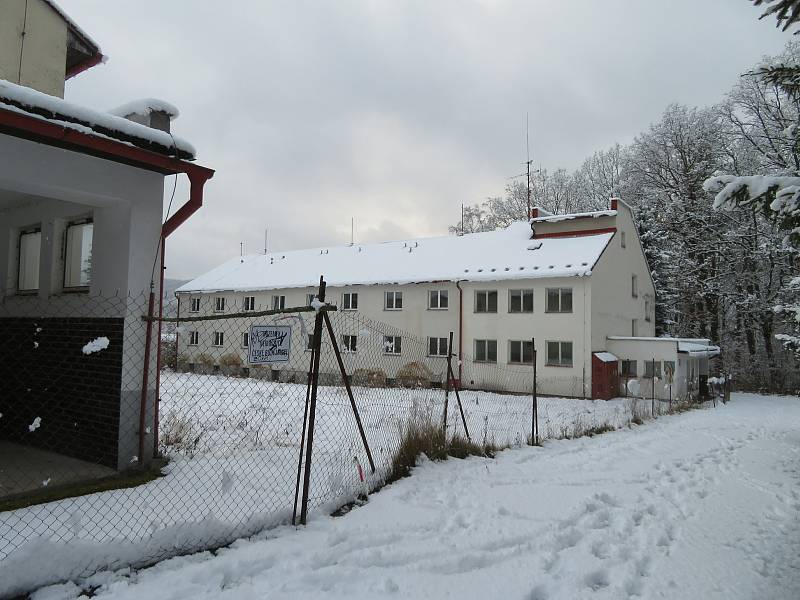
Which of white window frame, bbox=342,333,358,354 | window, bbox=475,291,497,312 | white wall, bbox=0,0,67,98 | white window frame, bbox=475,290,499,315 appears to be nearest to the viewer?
white wall, bbox=0,0,67,98

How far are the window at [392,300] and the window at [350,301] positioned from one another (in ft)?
5.96

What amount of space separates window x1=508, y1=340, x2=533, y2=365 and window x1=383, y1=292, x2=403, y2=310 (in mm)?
6105

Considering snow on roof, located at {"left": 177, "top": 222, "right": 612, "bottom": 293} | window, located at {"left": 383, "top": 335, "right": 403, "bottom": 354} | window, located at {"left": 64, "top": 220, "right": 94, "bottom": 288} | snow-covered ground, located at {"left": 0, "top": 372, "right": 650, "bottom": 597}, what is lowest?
snow-covered ground, located at {"left": 0, "top": 372, "right": 650, "bottom": 597}

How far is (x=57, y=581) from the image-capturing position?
149 inches

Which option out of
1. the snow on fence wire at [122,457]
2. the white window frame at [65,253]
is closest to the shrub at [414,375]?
the snow on fence wire at [122,457]

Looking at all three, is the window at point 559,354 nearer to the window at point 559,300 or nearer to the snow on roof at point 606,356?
the snow on roof at point 606,356

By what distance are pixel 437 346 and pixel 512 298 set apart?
427cm

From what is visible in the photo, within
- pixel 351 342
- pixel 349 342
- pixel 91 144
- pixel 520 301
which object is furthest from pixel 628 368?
pixel 91 144

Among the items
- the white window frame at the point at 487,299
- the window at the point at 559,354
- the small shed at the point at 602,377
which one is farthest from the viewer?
the white window frame at the point at 487,299

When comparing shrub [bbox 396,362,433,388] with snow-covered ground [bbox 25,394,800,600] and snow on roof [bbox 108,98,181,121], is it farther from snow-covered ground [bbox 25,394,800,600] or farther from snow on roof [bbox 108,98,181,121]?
snow on roof [bbox 108,98,181,121]

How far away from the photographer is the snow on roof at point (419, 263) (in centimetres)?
2312

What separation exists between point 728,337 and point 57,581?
118 feet

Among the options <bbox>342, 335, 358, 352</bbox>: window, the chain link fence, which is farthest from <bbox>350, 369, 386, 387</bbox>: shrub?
the chain link fence

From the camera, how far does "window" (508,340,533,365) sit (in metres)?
22.6
